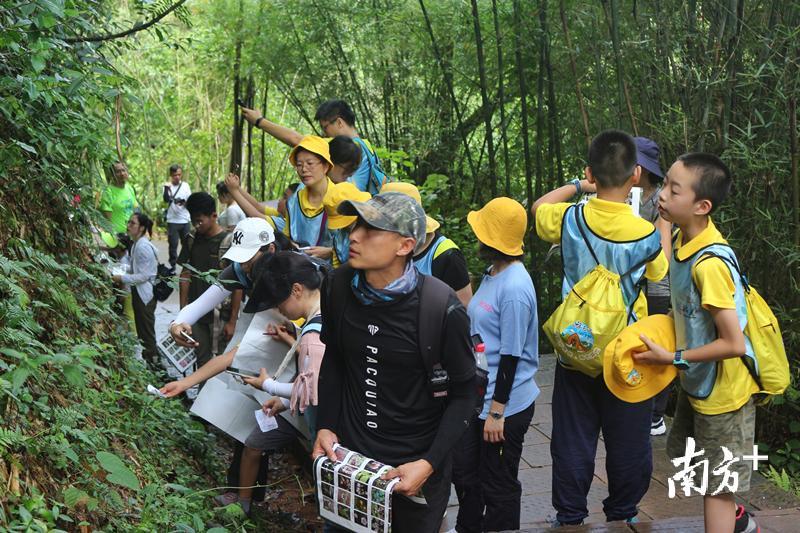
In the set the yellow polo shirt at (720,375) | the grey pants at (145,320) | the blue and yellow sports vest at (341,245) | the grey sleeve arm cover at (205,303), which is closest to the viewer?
the yellow polo shirt at (720,375)

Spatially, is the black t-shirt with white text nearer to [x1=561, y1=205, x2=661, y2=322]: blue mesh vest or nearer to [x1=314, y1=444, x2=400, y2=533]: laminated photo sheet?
[x1=314, y1=444, x2=400, y2=533]: laminated photo sheet

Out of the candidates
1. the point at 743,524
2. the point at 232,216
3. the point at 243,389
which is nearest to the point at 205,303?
the point at 243,389

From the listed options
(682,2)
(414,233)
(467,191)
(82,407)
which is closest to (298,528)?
(82,407)

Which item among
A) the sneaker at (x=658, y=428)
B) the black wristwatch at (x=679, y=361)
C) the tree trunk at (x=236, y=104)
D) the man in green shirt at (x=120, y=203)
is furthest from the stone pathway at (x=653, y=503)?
the tree trunk at (x=236, y=104)

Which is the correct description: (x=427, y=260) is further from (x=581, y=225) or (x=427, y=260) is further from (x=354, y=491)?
(x=354, y=491)

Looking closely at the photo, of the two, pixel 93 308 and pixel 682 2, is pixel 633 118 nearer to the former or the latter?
pixel 682 2

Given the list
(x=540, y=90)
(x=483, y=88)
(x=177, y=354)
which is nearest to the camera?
(x=177, y=354)

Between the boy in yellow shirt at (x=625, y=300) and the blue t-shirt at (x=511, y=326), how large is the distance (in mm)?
142

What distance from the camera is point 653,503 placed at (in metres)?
4.55

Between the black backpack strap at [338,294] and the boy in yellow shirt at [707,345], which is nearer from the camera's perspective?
the black backpack strap at [338,294]

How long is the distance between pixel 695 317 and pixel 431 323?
1125 millimetres

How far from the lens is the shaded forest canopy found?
4.27 meters

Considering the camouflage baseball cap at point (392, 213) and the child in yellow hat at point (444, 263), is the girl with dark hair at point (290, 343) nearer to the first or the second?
the child in yellow hat at point (444, 263)

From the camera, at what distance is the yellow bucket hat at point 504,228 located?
3.72m
